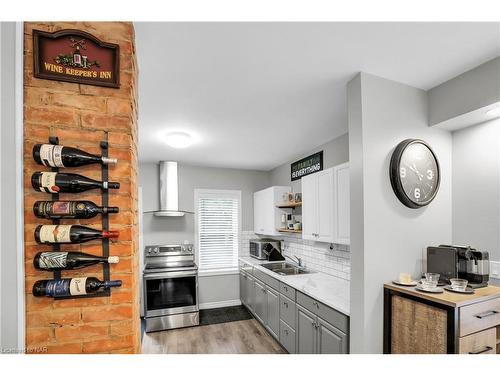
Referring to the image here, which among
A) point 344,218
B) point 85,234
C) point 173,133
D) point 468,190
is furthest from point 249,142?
point 85,234

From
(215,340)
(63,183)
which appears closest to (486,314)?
(63,183)

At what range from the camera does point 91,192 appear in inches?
43.7

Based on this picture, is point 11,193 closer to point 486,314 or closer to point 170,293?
point 486,314

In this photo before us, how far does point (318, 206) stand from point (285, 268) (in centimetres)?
136

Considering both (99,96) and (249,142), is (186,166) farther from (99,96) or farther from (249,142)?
(99,96)

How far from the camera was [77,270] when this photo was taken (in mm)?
1079

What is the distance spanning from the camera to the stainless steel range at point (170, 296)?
379 centimetres

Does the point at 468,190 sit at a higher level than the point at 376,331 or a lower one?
higher

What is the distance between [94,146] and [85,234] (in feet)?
1.20

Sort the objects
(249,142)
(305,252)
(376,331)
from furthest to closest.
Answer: (305,252), (249,142), (376,331)

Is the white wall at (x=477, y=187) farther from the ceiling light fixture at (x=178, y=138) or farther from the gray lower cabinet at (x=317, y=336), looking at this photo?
the ceiling light fixture at (x=178, y=138)

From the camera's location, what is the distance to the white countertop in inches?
83.2

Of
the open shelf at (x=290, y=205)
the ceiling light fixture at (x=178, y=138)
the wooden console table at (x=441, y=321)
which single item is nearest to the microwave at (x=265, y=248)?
the open shelf at (x=290, y=205)

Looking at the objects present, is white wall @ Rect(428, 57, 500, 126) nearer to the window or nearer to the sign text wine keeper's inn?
the sign text wine keeper's inn
